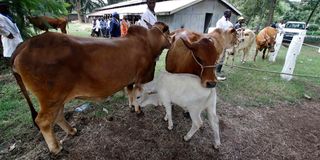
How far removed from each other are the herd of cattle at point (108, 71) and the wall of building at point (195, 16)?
12.1 m

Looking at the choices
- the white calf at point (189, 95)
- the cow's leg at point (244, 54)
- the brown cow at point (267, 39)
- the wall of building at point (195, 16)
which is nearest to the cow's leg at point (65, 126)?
the white calf at point (189, 95)

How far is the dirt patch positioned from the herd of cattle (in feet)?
0.68

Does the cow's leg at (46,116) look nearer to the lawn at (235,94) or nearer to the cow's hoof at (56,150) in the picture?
the cow's hoof at (56,150)

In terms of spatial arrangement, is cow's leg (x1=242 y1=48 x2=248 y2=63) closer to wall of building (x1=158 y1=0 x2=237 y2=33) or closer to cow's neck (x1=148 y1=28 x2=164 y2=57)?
cow's neck (x1=148 y1=28 x2=164 y2=57)

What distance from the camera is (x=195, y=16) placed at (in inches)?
615

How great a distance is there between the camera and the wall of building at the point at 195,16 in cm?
1485

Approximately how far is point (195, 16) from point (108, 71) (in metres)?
14.4

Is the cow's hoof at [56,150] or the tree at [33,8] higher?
the tree at [33,8]

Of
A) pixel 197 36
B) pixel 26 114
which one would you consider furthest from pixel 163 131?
pixel 26 114

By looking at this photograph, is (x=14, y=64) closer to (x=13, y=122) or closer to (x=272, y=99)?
(x=13, y=122)

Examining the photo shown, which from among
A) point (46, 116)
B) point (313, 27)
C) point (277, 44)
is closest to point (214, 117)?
point (46, 116)

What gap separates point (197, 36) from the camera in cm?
381

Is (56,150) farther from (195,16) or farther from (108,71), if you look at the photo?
(195,16)

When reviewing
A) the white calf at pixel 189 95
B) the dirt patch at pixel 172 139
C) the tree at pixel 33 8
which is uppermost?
the tree at pixel 33 8
